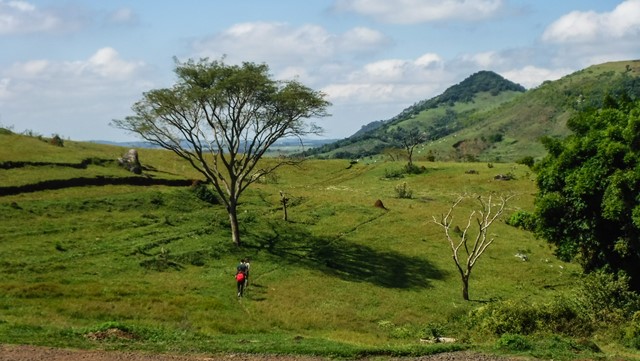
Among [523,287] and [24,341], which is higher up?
[24,341]

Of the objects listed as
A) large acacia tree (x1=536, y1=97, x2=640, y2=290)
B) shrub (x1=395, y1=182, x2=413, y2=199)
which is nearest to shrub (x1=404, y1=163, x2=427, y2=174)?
shrub (x1=395, y1=182, x2=413, y2=199)

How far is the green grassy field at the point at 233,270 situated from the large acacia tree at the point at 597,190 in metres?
5.22

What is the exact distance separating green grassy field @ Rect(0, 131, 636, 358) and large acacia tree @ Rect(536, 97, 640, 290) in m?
5.22

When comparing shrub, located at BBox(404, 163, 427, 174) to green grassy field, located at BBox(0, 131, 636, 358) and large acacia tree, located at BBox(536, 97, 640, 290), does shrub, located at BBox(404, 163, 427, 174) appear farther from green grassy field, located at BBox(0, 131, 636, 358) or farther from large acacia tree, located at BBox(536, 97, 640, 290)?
large acacia tree, located at BBox(536, 97, 640, 290)

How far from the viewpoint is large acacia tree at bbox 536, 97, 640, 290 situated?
3603cm

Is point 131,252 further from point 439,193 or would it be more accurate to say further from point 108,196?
point 439,193

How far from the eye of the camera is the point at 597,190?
3891 centimetres

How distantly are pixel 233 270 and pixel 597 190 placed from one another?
25943 mm

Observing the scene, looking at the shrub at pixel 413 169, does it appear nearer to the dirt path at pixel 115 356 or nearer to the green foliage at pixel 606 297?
the green foliage at pixel 606 297

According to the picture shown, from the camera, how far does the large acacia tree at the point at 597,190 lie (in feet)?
118

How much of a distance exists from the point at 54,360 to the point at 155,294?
1573 cm

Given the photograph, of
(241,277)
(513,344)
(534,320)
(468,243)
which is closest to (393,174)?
(468,243)

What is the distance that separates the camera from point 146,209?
58.2m

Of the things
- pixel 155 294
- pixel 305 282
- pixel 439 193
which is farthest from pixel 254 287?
pixel 439 193
